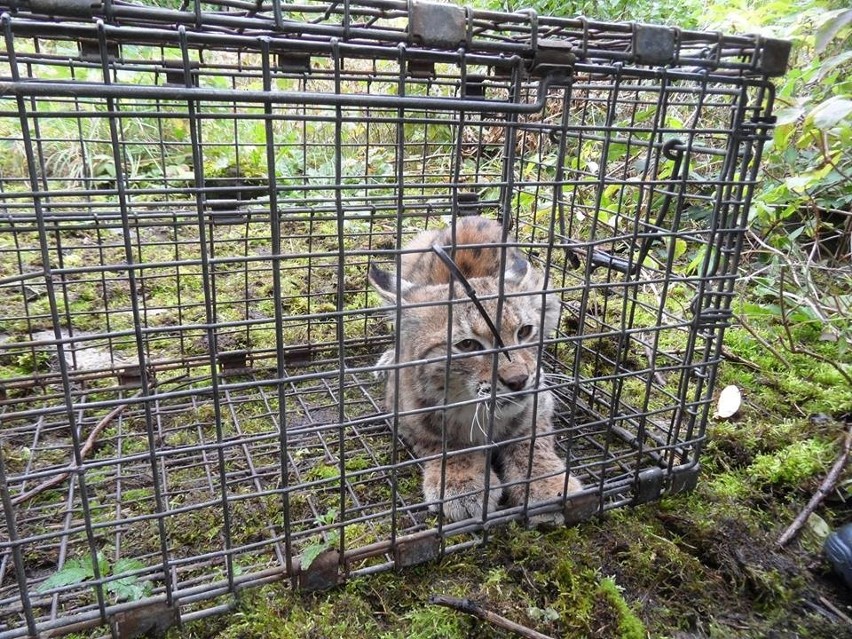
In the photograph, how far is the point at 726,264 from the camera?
2250mm

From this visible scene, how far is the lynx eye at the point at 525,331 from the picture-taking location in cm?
260

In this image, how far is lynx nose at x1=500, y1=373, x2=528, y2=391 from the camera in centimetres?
220

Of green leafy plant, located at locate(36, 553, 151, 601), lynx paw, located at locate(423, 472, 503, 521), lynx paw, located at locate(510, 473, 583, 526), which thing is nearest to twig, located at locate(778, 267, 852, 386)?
lynx paw, located at locate(510, 473, 583, 526)

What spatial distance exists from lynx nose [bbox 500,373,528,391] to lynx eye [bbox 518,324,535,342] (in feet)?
1.32

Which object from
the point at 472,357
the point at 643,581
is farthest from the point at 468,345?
the point at 643,581

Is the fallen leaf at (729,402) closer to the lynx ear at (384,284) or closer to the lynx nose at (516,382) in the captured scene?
the lynx nose at (516,382)

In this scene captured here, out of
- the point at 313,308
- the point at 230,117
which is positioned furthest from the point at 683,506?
the point at 313,308

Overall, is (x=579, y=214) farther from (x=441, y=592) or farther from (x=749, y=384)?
(x=441, y=592)

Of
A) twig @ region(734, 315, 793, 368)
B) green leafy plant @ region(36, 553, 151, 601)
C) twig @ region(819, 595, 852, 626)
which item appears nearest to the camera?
green leafy plant @ region(36, 553, 151, 601)

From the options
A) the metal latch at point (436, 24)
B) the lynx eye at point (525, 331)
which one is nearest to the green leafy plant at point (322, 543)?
the lynx eye at point (525, 331)

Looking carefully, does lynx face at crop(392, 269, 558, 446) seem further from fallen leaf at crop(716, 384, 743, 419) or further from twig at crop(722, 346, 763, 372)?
twig at crop(722, 346, 763, 372)

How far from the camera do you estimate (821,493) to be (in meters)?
2.43

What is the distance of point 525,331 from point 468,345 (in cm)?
31

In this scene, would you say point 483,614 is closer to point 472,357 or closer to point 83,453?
point 472,357
